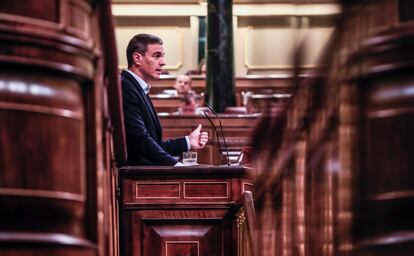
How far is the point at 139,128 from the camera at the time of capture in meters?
4.81

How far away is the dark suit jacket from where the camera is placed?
189 inches

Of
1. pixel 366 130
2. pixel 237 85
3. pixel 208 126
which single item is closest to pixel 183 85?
pixel 237 85

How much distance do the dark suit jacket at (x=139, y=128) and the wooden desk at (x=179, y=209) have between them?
0.25 meters

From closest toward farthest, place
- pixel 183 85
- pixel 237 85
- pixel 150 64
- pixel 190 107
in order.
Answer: pixel 150 64 < pixel 190 107 < pixel 183 85 < pixel 237 85

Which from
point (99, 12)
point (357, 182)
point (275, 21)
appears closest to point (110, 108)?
point (99, 12)

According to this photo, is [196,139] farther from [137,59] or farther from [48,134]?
[48,134]

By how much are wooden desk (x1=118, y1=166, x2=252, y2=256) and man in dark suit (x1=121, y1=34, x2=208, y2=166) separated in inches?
10.2

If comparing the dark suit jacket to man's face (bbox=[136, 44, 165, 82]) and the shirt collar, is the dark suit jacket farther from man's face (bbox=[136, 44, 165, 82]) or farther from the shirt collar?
man's face (bbox=[136, 44, 165, 82])

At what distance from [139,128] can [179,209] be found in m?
0.45

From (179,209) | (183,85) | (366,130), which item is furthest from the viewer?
(183,85)

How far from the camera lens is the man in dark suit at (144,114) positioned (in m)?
4.82

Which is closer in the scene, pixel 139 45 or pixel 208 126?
pixel 139 45

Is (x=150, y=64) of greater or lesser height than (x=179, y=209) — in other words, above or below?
above

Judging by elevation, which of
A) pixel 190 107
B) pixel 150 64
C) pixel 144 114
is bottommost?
pixel 144 114
